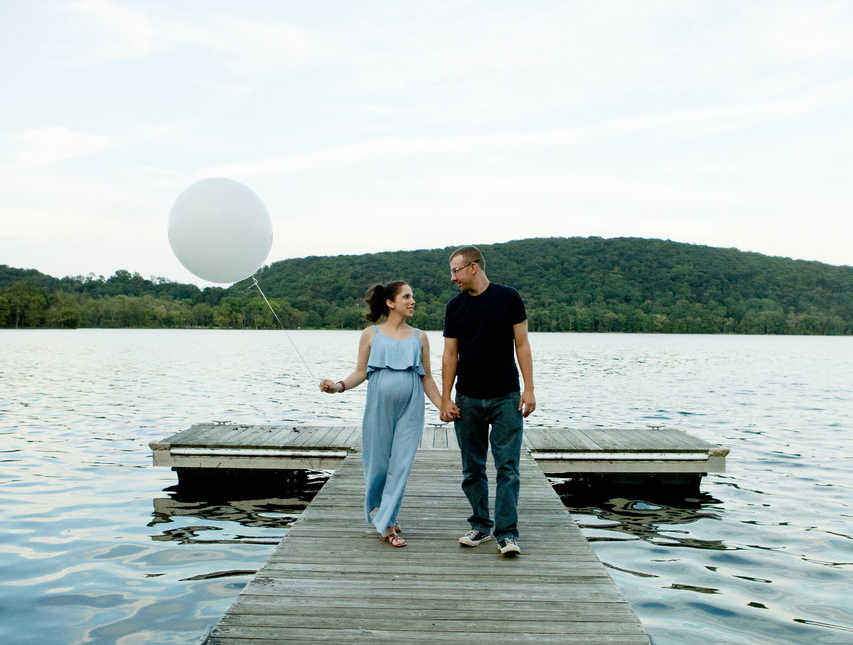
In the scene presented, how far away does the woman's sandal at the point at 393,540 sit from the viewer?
5172 mm

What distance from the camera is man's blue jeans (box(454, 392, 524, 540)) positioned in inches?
191

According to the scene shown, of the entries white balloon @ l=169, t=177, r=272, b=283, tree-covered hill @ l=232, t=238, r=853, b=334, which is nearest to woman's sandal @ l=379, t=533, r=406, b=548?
white balloon @ l=169, t=177, r=272, b=283

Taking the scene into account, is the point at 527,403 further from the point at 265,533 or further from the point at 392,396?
the point at 265,533

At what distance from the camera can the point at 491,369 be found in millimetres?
4852

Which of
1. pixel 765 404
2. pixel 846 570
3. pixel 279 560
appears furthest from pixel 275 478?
pixel 765 404

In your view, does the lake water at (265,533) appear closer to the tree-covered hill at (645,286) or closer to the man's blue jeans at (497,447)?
the man's blue jeans at (497,447)

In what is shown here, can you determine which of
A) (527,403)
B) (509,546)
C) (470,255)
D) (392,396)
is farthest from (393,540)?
(470,255)

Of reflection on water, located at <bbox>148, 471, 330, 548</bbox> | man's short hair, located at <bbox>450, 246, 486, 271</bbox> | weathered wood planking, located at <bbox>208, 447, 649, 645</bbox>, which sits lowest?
reflection on water, located at <bbox>148, 471, 330, 548</bbox>

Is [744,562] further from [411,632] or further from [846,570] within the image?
[411,632]

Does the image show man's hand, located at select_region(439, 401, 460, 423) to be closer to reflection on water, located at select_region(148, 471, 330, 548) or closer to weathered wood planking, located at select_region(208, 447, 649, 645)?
weathered wood planking, located at select_region(208, 447, 649, 645)

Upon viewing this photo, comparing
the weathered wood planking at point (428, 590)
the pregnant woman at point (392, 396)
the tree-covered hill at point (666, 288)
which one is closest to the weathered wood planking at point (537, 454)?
the weathered wood planking at point (428, 590)

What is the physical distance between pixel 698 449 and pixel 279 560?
6.68 metres

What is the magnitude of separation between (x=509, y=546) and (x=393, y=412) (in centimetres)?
131

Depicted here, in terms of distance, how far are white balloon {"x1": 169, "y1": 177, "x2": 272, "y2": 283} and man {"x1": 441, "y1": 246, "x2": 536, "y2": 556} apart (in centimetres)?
271
